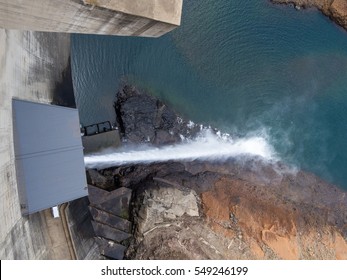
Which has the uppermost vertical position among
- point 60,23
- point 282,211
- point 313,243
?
point 60,23

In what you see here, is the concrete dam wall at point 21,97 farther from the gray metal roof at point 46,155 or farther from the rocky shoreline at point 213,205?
the rocky shoreline at point 213,205

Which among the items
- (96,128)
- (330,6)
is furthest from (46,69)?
(330,6)

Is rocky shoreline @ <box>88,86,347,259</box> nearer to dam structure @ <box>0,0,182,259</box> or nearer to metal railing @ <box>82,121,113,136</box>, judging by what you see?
metal railing @ <box>82,121,113,136</box>

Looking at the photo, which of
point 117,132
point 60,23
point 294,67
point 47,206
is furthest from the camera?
point 294,67

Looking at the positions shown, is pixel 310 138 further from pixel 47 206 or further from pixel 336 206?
pixel 47 206

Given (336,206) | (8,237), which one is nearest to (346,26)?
(336,206)

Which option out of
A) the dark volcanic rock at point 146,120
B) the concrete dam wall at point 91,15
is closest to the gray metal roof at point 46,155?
the concrete dam wall at point 91,15
